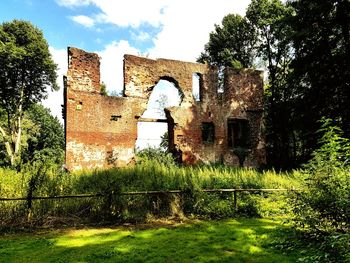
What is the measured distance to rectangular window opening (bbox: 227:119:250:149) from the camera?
2219cm

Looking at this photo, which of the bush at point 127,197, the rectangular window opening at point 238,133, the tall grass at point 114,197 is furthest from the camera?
the rectangular window opening at point 238,133

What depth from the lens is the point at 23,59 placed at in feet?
86.8

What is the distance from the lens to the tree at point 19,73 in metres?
25.7

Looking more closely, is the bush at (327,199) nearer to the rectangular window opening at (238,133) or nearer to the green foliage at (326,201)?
the green foliage at (326,201)

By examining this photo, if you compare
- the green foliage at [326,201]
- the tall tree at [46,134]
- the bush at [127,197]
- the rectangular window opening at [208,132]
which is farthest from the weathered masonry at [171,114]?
the tall tree at [46,134]

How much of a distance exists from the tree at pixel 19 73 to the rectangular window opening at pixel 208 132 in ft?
49.0

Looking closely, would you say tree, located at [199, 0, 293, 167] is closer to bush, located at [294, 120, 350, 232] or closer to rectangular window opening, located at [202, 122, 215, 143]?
rectangular window opening, located at [202, 122, 215, 143]

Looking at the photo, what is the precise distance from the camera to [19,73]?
90.0ft

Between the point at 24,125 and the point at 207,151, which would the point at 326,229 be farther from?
the point at 24,125

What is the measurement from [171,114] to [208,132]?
338 cm

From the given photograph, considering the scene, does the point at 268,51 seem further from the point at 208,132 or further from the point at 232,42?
the point at 208,132

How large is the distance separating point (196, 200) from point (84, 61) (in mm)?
11520

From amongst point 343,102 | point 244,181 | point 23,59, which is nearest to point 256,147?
point 343,102

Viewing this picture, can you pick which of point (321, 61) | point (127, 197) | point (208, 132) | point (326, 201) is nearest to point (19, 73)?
point (208, 132)
